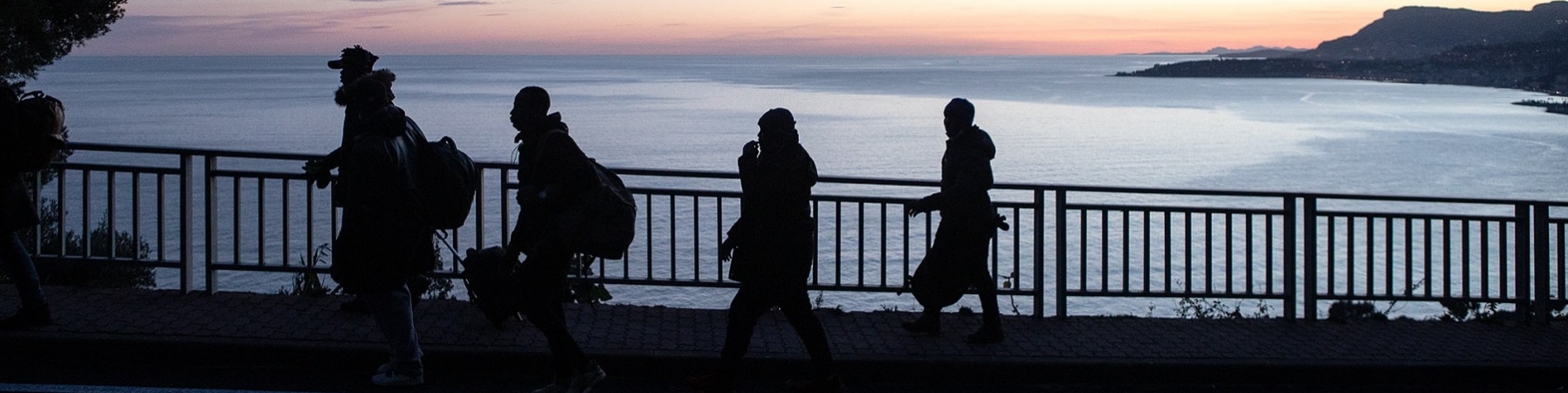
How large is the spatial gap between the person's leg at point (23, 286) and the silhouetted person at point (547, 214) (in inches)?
107

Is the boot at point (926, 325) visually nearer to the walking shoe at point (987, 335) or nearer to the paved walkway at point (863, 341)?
the paved walkway at point (863, 341)

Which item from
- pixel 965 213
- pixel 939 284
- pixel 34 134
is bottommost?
pixel 939 284

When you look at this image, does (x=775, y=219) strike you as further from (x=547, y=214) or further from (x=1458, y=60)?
(x=1458, y=60)

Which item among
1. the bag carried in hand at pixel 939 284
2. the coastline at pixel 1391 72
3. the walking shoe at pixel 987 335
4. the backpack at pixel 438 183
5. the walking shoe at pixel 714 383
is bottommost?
the walking shoe at pixel 714 383

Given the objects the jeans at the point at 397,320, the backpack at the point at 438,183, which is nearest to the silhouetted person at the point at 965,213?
the backpack at the point at 438,183

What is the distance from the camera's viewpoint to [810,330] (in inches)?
276

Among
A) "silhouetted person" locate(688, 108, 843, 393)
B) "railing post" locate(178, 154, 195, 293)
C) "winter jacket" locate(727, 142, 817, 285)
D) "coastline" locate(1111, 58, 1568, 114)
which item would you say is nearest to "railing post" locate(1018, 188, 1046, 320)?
A: "silhouetted person" locate(688, 108, 843, 393)

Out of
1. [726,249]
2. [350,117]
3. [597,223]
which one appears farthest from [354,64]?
[726,249]

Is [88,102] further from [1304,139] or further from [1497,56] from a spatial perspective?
[1497,56]

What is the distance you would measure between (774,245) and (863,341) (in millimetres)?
1657

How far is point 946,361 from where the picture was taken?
774 centimetres

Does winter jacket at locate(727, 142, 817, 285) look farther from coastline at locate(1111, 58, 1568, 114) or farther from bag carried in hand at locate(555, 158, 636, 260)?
coastline at locate(1111, 58, 1568, 114)

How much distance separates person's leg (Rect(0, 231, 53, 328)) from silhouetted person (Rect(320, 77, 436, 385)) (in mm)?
1982

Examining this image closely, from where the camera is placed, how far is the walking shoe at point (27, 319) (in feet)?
25.7
